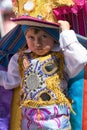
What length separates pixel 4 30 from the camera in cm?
230

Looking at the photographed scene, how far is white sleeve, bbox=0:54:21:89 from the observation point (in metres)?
1.76

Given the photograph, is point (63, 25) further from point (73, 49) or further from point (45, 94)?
point (45, 94)

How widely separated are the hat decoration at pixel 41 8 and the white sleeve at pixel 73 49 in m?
0.11

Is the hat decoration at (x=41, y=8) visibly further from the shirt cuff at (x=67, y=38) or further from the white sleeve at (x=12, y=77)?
the white sleeve at (x=12, y=77)

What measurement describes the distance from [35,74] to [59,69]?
0.09m

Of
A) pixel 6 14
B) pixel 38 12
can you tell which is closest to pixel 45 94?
pixel 38 12

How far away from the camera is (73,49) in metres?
1.55

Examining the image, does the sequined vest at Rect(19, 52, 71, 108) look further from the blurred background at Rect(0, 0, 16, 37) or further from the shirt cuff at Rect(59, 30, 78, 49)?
the blurred background at Rect(0, 0, 16, 37)

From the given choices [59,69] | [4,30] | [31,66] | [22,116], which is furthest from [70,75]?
[4,30]

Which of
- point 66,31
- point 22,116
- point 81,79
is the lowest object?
point 22,116

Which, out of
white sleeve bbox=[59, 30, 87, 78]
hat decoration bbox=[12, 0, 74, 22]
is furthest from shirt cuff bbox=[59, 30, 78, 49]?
hat decoration bbox=[12, 0, 74, 22]

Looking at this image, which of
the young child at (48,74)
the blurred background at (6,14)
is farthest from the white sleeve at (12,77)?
the blurred background at (6,14)

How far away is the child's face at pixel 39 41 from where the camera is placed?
63.7 inches

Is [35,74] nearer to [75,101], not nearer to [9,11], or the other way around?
[75,101]
